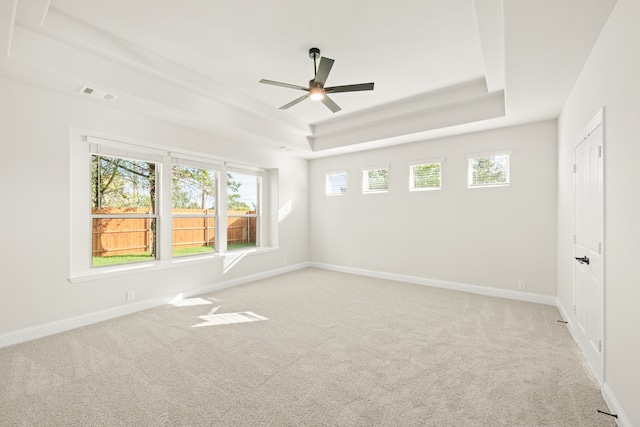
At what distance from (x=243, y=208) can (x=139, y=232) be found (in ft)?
6.78

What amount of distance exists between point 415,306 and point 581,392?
6.88 feet

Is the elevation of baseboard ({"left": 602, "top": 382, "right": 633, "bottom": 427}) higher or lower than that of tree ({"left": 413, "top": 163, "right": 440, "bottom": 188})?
lower

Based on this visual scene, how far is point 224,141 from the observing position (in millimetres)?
5133

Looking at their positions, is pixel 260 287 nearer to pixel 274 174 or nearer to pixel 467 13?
pixel 274 174

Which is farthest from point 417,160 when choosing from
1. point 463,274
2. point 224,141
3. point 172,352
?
point 172,352

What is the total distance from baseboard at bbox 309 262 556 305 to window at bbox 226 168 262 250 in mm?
1980

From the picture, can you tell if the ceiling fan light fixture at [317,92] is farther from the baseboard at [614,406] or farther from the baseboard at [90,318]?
the baseboard at [90,318]

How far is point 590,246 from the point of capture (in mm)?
2584

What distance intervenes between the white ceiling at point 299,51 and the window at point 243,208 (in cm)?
142

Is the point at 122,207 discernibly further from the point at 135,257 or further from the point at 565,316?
the point at 565,316

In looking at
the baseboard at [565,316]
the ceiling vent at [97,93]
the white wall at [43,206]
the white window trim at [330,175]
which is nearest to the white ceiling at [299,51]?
the ceiling vent at [97,93]

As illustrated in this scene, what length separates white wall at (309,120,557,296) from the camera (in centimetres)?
433

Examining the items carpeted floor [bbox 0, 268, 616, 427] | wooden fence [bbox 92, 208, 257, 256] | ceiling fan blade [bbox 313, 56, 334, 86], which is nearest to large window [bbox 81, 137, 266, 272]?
wooden fence [bbox 92, 208, 257, 256]

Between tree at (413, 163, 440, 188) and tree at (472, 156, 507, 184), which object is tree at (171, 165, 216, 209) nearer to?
tree at (413, 163, 440, 188)
